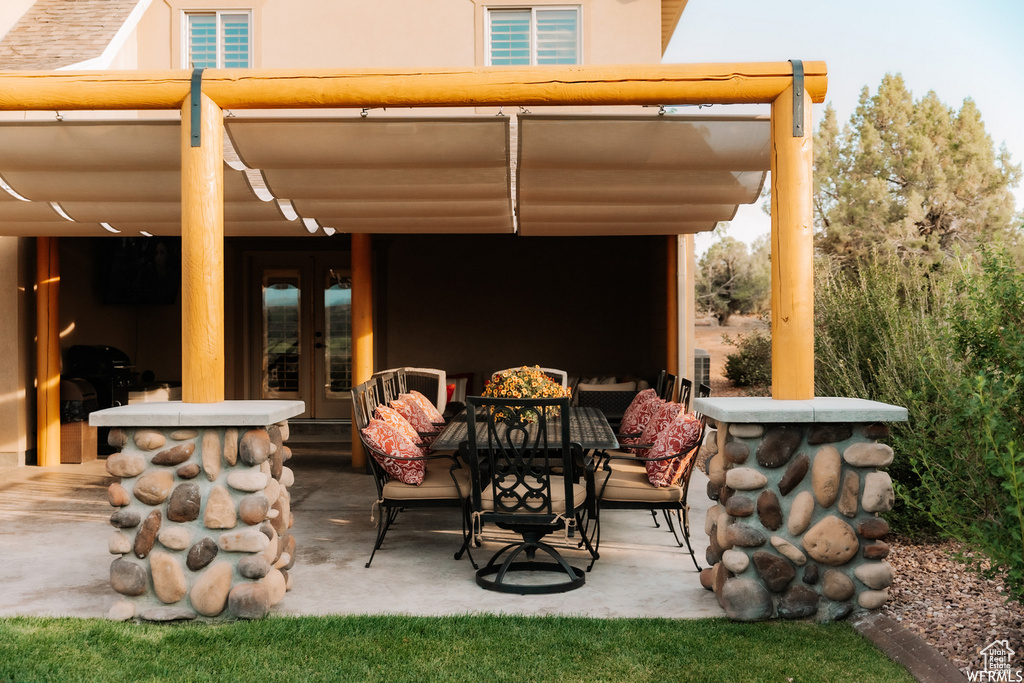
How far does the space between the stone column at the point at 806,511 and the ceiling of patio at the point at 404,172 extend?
1.80 m

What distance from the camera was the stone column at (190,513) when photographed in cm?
344

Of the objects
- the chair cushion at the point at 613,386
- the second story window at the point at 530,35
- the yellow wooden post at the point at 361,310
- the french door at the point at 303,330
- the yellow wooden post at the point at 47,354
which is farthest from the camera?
the french door at the point at 303,330

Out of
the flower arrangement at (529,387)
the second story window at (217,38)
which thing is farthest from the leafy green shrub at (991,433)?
the second story window at (217,38)

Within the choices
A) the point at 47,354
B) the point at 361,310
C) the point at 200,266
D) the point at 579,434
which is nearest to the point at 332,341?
the point at 361,310

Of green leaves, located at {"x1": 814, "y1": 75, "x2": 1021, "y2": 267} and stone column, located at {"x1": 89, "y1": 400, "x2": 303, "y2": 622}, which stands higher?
green leaves, located at {"x1": 814, "y1": 75, "x2": 1021, "y2": 267}

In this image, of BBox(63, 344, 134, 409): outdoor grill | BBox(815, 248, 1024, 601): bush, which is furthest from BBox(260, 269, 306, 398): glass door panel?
BBox(815, 248, 1024, 601): bush

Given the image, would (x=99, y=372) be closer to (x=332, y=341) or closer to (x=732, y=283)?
(x=332, y=341)

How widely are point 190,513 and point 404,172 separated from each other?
96.5 inches

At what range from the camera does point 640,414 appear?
5.71m

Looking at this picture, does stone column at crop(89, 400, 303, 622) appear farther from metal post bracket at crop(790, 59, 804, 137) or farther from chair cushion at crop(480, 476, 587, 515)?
metal post bracket at crop(790, 59, 804, 137)

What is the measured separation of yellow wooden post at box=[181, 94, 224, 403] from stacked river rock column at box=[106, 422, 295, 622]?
0.34m

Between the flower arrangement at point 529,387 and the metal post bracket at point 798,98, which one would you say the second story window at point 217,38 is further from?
the metal post bracket at point 798,98

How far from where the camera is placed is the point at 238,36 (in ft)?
26.7

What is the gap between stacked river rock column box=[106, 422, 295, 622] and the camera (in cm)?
344
